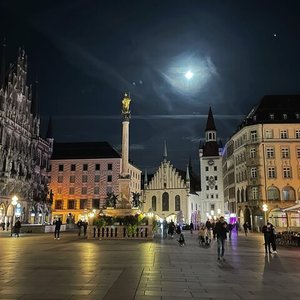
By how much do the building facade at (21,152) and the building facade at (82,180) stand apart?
414 inches

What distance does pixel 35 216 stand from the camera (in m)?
81.2

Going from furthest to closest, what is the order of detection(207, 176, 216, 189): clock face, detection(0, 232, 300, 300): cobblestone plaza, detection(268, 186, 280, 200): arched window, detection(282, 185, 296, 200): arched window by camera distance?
detection(207, 176, 216, 189): clock face
detection(268, 186, 280, 200): arched window
detection(282, 185, 296, 200): arched window
detection(0, 232, 300, 300): cobblestone plaza

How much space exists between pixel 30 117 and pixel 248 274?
74.7m

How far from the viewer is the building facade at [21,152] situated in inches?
2675

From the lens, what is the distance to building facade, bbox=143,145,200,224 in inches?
4313

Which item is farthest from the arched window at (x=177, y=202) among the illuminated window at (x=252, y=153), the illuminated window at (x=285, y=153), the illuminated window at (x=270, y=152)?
the illuminated window at (x=285, y=153)

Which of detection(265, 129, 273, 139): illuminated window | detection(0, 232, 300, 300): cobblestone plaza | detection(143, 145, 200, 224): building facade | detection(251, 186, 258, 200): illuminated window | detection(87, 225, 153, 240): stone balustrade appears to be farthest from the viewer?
detection(143, 145, 200, 224): building facade

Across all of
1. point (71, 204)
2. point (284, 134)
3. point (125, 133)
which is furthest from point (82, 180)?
point (125, 133)

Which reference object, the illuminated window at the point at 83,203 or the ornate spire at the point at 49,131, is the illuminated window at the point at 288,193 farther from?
the ornate spire at the point at 49,131

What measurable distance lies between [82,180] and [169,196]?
89.6 feet

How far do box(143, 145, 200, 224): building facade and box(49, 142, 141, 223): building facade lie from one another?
17.2 metres

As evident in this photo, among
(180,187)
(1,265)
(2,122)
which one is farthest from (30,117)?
(1,265)

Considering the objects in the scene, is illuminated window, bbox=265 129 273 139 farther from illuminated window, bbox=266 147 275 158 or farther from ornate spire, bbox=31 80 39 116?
ornate spire, bbox=31 80 39 116

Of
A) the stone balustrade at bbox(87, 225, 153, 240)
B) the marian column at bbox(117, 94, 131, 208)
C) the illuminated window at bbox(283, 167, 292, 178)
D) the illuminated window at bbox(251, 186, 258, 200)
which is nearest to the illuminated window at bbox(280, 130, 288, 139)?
the illuminated window at bbox(283, 167, 292, 178)
